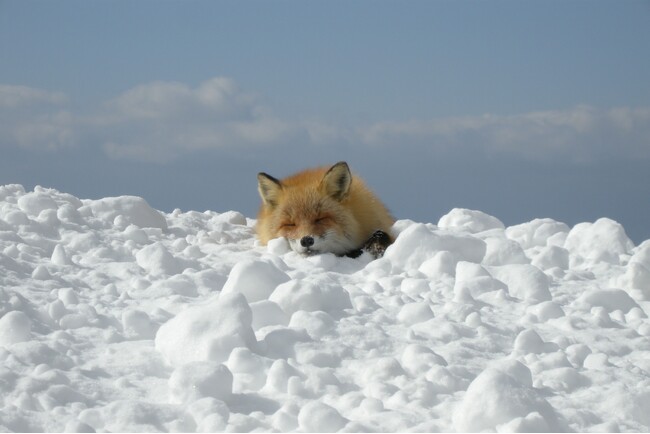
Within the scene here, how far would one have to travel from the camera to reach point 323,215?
7.03 m

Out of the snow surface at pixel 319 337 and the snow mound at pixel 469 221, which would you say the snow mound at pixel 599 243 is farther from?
the snow mound at pixel 469 221

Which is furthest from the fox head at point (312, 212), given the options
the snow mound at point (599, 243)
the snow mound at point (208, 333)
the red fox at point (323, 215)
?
the snow mound at point (208, 333)

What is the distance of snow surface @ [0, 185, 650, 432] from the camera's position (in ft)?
10.7

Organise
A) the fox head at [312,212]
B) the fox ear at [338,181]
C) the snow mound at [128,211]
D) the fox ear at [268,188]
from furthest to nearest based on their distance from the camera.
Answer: the snow mound at [128,211] < the fox ear at [268,188] < the fox ear at [338,181] < the fox head at [312,212]

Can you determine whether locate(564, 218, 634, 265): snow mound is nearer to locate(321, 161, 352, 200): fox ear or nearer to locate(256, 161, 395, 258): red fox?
locate(256, 161, 395, 258): red fox

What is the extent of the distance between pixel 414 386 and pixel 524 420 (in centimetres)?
55

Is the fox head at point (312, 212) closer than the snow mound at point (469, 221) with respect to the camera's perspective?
Yes

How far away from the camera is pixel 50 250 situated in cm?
624

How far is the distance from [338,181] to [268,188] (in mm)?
693

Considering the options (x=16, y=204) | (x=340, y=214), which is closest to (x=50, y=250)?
(x=16, y=204)

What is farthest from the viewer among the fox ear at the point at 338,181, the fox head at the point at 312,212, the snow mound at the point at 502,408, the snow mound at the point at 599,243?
the fox ear at the point at 338,181

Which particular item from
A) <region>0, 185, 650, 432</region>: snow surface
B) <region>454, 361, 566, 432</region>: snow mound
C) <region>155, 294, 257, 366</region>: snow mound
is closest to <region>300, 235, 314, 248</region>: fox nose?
<region>0, 185, 650, 432</region>: snow surface

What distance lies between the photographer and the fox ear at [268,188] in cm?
733

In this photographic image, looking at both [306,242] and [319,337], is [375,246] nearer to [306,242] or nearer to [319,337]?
[306,242]
